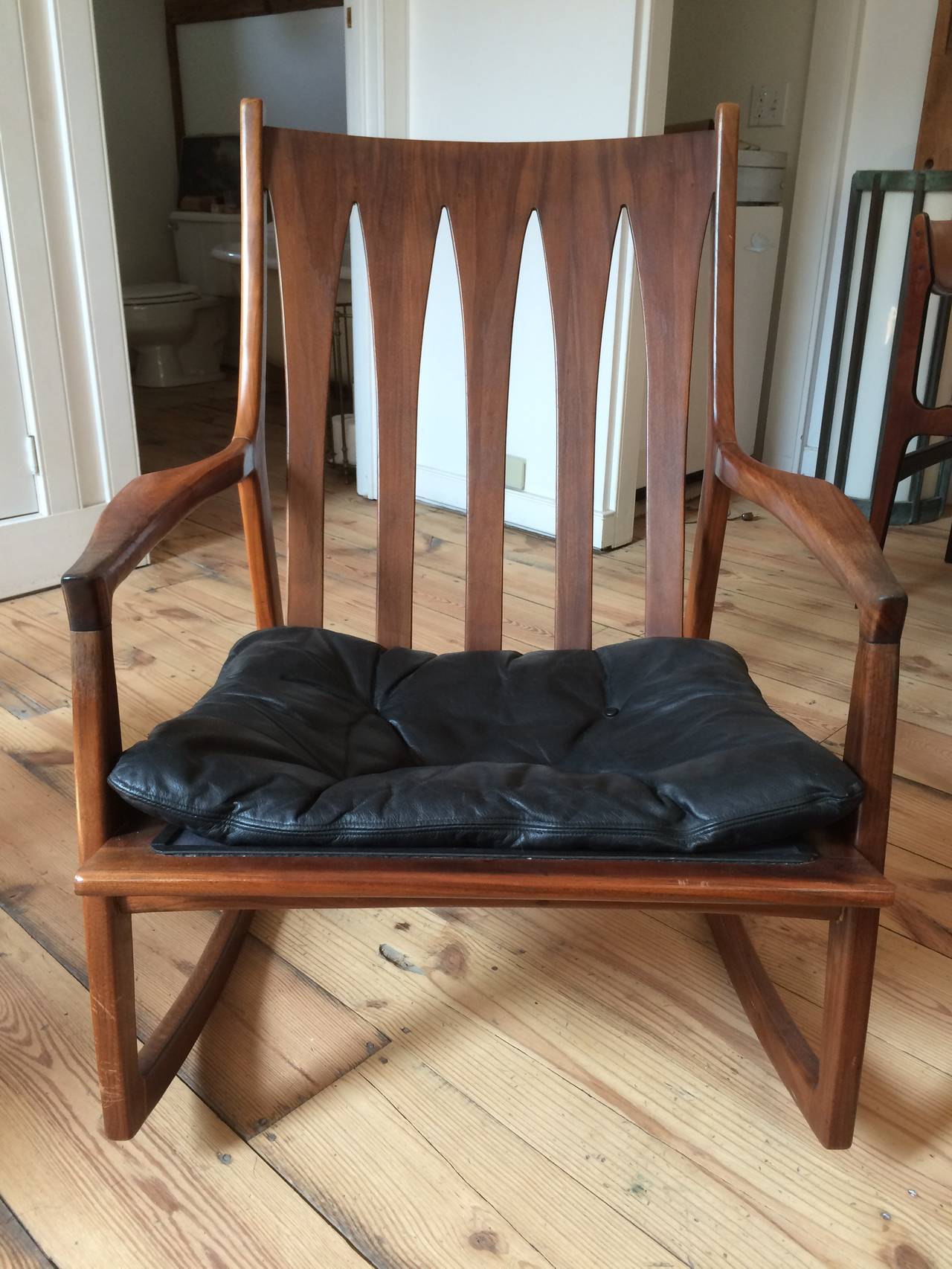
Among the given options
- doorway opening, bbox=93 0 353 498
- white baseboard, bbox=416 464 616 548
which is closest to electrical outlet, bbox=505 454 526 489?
white baseboard, bbox=416 464 616 548

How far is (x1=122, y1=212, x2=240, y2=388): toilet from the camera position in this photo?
3.78 meters

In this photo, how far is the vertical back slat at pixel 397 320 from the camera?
105 centimetres

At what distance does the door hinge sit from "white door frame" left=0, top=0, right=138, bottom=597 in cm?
1

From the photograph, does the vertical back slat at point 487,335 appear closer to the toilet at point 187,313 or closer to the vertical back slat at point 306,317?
the vertical back slat at point 306,317

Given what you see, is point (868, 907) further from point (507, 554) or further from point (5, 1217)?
point (507, 554)

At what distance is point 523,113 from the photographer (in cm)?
216

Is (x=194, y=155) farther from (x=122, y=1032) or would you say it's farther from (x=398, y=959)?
(x=122, y=1032)

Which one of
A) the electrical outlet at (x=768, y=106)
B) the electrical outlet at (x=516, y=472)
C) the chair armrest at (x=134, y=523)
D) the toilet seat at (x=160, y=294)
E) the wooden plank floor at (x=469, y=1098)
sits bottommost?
the wooden plank floor at (x=469, y=1098)

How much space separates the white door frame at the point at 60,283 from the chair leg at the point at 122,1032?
1.36 m

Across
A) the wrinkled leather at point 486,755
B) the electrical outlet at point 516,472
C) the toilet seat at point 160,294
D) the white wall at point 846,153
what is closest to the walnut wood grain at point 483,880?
the wrinkled leather at point 486,755

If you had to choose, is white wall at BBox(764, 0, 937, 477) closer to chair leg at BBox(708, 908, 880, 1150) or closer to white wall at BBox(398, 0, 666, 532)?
white wall at BBox(398, 0, 666, 532)

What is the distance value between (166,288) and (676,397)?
3.32m

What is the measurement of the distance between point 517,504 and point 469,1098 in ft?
5.59

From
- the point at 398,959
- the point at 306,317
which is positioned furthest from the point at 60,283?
the point at 398,959
